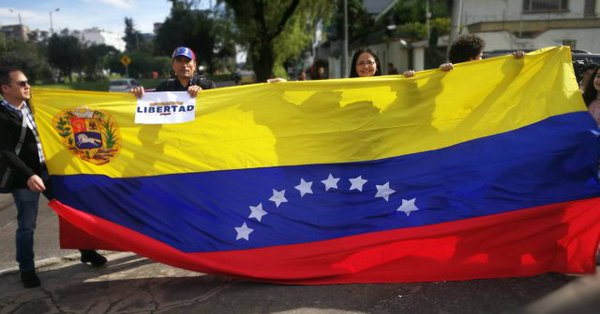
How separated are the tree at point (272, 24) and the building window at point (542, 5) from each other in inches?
501

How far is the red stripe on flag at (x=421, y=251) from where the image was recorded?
144 inches

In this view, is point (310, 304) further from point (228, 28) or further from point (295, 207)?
point (228, 28)

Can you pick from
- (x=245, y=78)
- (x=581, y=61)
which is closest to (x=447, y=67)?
(x=581, y=61)

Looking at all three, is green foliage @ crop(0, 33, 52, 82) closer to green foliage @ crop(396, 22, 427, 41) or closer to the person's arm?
green foliage @ crop(396, 22, 427, 41)

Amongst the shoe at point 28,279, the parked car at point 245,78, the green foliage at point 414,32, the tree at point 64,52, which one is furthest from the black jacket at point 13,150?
the tree at point 64,52

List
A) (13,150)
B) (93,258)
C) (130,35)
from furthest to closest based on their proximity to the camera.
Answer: (130,35) → (93,258) → (13,150)

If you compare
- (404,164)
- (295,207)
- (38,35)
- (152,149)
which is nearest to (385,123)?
(404,164)

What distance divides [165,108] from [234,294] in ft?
5.40

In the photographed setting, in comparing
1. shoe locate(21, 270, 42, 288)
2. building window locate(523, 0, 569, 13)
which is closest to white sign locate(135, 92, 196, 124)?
shoe locate(21, 270, 42, 288)

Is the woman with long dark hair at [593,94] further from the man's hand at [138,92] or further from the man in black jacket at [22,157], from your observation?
the man in black jacket at [22,157]

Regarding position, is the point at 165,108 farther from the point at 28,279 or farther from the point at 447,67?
the point at 447,67

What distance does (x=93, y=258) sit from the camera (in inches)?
173

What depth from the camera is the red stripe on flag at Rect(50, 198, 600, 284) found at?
12.0 feet

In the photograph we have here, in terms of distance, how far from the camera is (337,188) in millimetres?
3883
